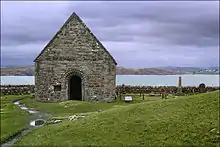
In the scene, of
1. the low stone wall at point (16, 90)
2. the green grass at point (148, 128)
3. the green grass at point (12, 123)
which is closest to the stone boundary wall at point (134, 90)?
the low stone wall at point (16, 90)

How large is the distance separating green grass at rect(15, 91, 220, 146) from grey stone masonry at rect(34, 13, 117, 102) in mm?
17294

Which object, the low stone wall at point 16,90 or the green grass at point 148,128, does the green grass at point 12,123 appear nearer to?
the green grass at point 148,128

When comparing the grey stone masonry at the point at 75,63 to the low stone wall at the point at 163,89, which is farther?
the low stone wall at the point at 163,89

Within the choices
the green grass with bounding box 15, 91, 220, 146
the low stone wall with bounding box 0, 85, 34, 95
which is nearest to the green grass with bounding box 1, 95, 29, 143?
the green grass with bounding box 15, 91, 220, 146

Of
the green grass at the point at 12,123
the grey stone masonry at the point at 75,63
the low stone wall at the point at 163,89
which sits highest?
the grey stone masonry at the point at 75,63

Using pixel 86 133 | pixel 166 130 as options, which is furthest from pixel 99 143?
pixel 166 130

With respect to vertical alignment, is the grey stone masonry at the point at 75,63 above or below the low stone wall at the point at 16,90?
above

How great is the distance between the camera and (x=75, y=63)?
38500 millimetres

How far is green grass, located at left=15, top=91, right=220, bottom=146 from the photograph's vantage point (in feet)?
51.5

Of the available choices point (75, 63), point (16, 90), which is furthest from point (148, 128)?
point (16, 90)

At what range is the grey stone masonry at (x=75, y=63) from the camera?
38.2m

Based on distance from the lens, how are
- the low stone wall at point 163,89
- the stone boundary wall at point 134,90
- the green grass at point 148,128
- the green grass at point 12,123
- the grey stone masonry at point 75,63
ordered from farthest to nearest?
1. the stone boundary wall at point 134,90
2. the low stone wall at point 163,89
3. the grey stone masonry at point 75,63
4. the green grass at point 12,123
5. the green grass at point 148,128

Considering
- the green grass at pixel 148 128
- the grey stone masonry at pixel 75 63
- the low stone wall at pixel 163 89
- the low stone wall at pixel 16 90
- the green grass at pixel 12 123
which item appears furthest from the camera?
the low stone wall at pixel 16 90

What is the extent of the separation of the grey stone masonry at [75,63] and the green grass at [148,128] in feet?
56.7
